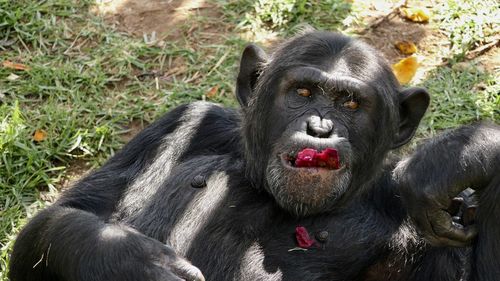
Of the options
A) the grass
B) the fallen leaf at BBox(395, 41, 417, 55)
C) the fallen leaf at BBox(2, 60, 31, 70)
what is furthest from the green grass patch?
the fallen leaf at BBox(2, 60, 31, 70)

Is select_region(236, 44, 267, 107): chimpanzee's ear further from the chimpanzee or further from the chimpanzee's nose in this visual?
the chimpanzee's nose

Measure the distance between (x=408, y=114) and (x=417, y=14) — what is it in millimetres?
3835

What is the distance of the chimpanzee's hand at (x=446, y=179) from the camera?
6.83 m

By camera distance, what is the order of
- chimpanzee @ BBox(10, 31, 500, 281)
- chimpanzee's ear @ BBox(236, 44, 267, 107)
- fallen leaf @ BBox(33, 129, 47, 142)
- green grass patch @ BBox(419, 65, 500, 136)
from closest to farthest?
chimpanzee @ BBox(10, 31, 500, 281) → chimpanzee's ear @ BBox(236, 44, 267, 107) → fallen leaf @ BBox(33, 129, 47, 142) → green grass patch @ BBox(419, 65, 500, 136)

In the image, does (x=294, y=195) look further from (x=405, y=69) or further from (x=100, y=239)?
(x=405, y=69)

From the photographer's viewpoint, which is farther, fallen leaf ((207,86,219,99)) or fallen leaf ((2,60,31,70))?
fallen leaf ((2,60,31,70))

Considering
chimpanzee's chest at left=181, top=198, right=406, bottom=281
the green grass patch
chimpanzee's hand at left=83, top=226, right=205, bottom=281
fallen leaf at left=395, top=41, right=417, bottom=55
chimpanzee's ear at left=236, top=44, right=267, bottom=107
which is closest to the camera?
chimpanzee's hand at left=83, top=226, right=205, bottom=281

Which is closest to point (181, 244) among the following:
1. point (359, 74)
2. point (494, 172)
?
point (359, 74)

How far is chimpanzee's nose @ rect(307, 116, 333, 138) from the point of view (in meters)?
6.95

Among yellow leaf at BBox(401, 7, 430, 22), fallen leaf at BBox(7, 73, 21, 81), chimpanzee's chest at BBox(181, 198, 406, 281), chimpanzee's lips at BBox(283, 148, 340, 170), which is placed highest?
chimpanzee's lips at BBox(283, 148, 340, 170)

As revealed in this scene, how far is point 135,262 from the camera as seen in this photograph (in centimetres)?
686

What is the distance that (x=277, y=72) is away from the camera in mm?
7613

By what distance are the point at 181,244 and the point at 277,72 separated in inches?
58.3

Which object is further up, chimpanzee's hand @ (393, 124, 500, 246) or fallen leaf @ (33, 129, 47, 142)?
chimpanzee's hand @ (393, 124, 500, 246)
